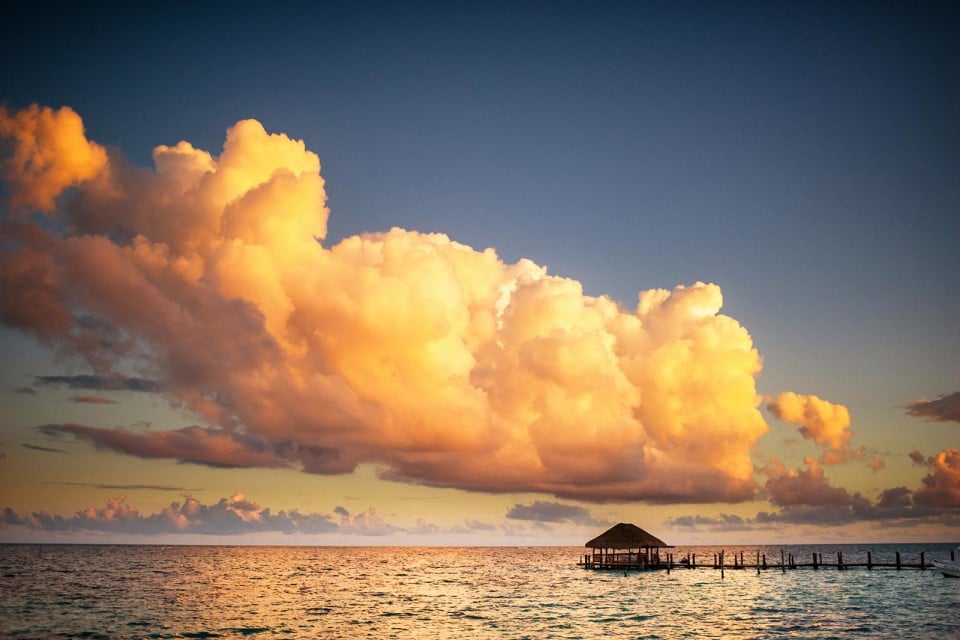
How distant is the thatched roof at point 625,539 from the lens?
9156 centimetres

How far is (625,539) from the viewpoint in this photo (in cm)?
9238

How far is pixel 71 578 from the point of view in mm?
99062

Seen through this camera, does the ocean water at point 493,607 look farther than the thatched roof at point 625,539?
No

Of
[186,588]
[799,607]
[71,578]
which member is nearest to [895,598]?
[799,607]

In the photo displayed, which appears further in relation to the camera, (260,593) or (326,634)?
(260,593)

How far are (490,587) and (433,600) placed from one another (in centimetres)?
1746

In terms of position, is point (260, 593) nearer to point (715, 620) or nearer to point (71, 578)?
point (71, 578)

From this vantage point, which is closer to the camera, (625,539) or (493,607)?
(493,607)

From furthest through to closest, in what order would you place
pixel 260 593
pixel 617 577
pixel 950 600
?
pixel 617 577 < pixel 260 593 < pixel 950 600

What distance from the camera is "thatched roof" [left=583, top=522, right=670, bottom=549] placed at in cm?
9156

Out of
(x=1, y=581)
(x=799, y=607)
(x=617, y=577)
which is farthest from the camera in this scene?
(x=617, y=577)

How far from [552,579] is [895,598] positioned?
42146 millimetres

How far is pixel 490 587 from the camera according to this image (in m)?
86.5

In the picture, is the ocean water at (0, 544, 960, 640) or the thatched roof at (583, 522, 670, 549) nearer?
the ocean water at (0, 544, 960, 640)
